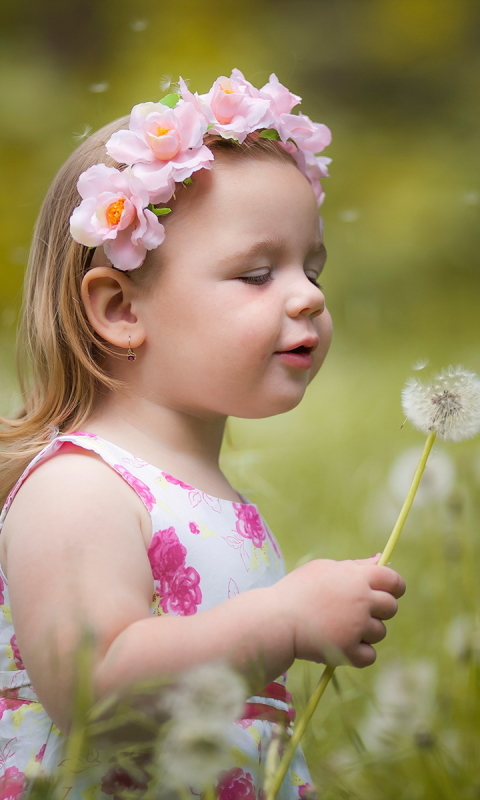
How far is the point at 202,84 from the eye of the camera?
338 centimetres

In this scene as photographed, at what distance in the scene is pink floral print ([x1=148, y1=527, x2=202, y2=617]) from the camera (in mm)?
824

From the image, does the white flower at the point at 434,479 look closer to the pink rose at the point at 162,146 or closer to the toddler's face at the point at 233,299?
the toddler's face at the point at 233,299

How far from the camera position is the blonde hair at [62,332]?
0.95 metres

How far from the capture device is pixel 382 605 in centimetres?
71

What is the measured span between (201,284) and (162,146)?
0.16 m

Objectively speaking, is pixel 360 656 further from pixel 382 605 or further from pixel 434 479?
pixel 434 479

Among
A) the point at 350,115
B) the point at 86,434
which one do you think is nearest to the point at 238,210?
the point at 86,434

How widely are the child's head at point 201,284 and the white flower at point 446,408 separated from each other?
0.18 meters

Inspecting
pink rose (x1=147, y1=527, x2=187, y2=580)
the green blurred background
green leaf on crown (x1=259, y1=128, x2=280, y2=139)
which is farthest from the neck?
the green blurred background

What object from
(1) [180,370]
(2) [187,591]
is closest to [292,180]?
(1) [180,370]

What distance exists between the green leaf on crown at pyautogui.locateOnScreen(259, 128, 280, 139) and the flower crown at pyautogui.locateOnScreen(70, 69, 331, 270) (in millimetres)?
13

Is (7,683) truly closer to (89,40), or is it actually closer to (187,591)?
(187,591)

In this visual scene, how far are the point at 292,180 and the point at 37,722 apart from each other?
634 millimetres

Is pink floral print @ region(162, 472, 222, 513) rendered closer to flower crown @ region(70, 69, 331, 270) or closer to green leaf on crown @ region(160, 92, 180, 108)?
flower crown @ region(70, 69, 331, 270)
